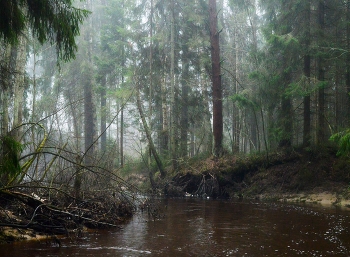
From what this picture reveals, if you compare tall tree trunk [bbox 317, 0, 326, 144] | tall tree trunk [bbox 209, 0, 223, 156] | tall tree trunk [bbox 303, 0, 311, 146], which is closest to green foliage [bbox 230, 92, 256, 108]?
tall tree trunk [bbox 209, 0, 223, 156]

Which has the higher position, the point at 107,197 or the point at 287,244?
the point at 107,197

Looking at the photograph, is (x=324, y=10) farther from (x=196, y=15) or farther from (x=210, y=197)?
(x=210, y=197)

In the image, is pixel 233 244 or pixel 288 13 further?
pixel 288 13

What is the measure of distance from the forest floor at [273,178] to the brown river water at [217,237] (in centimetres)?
321

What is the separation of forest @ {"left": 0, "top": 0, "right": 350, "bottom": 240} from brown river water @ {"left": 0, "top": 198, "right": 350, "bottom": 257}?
66 cm

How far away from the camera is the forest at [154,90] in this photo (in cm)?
646

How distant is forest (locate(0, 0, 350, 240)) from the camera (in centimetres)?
646

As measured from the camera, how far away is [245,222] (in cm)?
885

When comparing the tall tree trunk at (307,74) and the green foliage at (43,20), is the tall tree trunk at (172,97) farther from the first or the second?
the green foliage at (43,20)

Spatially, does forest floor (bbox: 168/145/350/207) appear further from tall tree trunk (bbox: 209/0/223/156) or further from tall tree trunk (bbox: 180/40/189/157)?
tall tree trunk (bbox: 180/40/189/157)

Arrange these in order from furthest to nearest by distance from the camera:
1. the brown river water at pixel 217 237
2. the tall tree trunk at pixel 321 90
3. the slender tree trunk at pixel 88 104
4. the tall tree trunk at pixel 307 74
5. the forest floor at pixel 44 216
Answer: the slender tree trunk at pixel 88 104 → the tall tree trunk at pixel 307 74 → the tall tree trunk at pixel 321 90 → the forest floor at pixel 44 216 → the brown river water at pixel 217 237

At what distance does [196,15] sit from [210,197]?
33.5 ft

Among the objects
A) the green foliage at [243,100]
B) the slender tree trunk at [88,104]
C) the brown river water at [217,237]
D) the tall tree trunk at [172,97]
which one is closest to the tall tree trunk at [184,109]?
the tall tree trunk at [172,97]

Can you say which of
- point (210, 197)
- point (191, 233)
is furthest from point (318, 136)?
point (191, 233)
